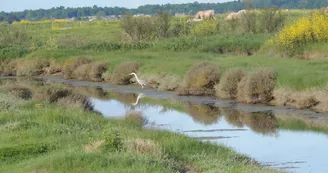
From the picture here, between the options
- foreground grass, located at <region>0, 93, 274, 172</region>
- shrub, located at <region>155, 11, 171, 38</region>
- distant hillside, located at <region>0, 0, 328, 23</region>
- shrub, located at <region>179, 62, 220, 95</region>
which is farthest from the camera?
distant hillside, located at <region>0, 0, 328, 23</region>

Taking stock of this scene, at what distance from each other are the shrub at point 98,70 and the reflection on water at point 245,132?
920 cm

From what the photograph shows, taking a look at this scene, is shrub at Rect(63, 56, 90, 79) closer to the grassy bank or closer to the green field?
the grassy bank

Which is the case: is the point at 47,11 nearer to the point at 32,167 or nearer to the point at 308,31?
the point at 308,31

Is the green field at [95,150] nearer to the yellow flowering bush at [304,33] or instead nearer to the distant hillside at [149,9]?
the yellow flowering bush at [304,33]

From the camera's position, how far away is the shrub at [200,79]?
30.0 meters

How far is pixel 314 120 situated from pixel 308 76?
152 inches

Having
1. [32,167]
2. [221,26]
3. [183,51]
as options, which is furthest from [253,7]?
[32,167]

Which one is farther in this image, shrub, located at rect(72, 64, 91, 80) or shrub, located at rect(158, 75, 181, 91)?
shrub, located at rect(72, 64, 91, 80)

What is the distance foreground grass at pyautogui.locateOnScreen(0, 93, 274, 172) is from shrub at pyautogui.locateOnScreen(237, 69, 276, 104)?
9003 millimetres

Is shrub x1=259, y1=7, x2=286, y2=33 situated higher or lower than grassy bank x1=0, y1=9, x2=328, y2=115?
higher

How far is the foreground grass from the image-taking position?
471 inches

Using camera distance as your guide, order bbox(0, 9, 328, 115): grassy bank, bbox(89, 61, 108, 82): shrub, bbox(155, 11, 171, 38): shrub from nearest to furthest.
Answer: bbox(0, 9, 328, 115): grassy bank → bbox(89, 61, 108, 82): shrub → bbox(155, 11, 171, 38): shrub

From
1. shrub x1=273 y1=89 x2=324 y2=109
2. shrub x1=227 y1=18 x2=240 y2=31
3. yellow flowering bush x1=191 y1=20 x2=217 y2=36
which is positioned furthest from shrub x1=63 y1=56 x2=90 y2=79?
shrub x1=273 y1=89 x2=324 y2=109

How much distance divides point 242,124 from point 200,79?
705 cm
